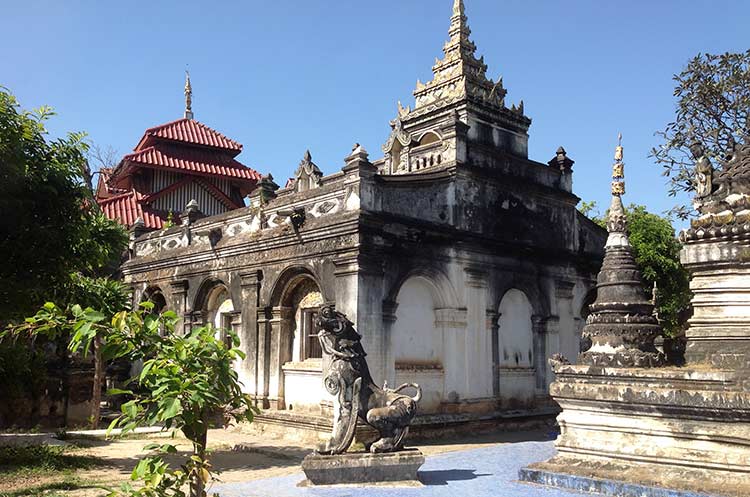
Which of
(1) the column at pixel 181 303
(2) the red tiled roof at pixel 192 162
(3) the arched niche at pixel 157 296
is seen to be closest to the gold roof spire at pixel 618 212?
(1) the column at pixel 181 303

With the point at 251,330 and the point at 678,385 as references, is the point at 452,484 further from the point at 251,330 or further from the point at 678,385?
the point at 251,330

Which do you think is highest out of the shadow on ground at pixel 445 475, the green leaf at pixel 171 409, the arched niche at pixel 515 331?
the arched niche at pixel 515 331

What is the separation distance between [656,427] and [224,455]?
8.81 m

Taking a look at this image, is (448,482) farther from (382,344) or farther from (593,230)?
(593,230)

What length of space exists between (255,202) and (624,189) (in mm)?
9714

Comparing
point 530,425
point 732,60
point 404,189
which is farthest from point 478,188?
point 732,60

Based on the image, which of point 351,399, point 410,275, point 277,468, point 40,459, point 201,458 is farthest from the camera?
point 410,275

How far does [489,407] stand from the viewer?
56.4 feet

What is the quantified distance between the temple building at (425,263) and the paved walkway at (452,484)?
2996mm

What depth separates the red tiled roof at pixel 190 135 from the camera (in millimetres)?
30391

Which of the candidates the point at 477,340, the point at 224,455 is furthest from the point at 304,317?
the point at 477,340

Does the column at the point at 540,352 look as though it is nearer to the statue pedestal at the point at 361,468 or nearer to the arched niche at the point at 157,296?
the statue pedestal at the point at 361,468

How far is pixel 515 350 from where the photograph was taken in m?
18.6

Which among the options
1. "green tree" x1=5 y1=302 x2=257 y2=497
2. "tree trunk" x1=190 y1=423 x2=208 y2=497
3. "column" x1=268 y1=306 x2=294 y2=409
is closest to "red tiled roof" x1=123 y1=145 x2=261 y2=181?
"column" x1=268 y1=306 x2=294 y2=409
